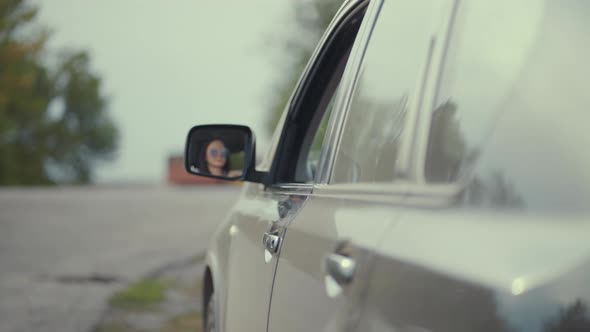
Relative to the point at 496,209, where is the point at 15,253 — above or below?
below

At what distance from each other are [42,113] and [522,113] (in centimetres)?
5941

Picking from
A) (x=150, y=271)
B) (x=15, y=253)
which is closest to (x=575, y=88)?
(x=150, y=271)

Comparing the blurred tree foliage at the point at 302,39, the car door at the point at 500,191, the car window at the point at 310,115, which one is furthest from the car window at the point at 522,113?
the blurred tree foliage at the point at 302,39

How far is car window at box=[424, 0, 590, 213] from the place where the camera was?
1.27 m

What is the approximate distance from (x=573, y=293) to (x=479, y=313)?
157 millimetres

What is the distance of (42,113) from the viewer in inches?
2292

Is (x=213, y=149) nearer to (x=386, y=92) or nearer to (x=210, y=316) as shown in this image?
(x=210, y=316)

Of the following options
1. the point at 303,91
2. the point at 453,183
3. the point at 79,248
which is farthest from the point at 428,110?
the point at 79,248

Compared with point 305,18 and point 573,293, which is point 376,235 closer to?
point 573,293

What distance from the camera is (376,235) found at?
165 cm

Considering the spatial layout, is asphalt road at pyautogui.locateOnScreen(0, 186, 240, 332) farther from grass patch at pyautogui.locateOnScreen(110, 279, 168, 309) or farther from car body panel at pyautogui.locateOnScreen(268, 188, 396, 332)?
car body panel at pyautogui.locateOnScreen(268, 188, 396, 332)

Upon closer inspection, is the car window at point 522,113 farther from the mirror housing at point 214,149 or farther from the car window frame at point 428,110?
the mirror housing at point 214,149

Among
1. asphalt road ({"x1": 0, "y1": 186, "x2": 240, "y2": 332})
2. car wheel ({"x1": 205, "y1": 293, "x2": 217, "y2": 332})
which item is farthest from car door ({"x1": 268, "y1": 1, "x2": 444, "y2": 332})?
asphalt road ({"x1": 0, "y1": 186, "x2": 240, "y2": 332})

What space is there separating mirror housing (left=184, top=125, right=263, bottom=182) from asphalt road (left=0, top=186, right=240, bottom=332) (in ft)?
13.7
